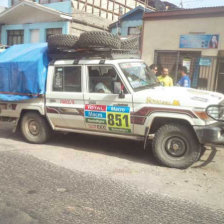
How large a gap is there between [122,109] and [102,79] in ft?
2.42

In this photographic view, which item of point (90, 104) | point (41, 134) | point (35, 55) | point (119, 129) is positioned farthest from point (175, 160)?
point (35, 55)

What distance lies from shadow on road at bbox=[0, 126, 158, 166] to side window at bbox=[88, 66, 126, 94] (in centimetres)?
130

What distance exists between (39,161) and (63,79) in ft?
5.62

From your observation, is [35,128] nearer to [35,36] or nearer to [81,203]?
[81,203]

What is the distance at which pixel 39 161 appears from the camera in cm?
530

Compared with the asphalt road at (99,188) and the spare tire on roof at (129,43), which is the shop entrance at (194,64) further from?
the asphalt road at (99,188)

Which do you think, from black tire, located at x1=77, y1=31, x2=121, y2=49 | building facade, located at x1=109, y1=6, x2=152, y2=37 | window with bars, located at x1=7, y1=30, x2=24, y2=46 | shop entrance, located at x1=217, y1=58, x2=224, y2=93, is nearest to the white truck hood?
black tire, located at x1=77, y1=31, x2=121, y2=49

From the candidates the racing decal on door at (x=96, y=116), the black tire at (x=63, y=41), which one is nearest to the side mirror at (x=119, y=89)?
the racing decal on door at (x=96, y=116)

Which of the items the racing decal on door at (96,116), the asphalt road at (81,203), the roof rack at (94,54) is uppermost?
the roof rack at (94,54)

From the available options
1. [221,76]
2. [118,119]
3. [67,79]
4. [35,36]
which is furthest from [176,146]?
[35,36]

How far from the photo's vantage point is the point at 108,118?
17.7 ft

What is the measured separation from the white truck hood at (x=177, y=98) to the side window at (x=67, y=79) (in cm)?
131

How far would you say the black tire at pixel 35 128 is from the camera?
6.38 m

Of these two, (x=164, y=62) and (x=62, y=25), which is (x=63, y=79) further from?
(x=62, y=25)
